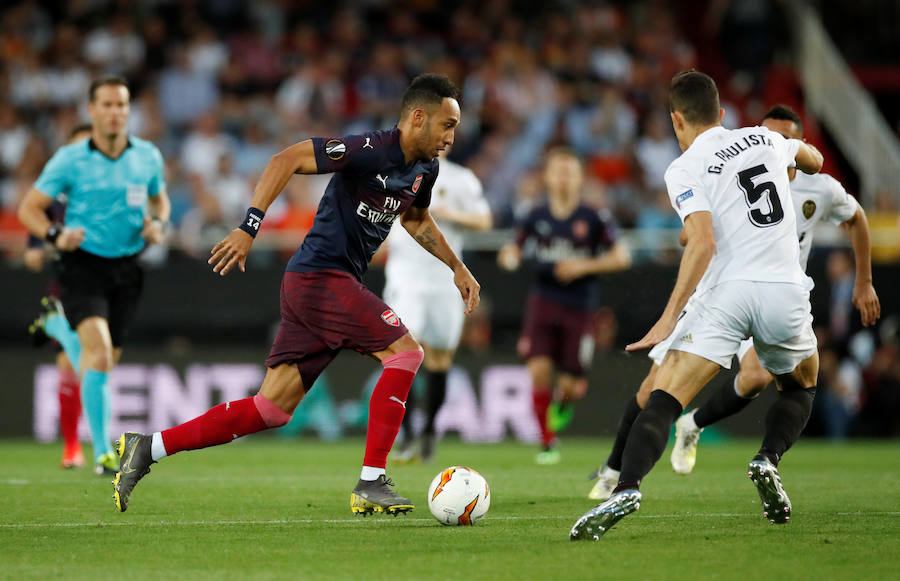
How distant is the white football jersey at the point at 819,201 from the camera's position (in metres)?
7.74

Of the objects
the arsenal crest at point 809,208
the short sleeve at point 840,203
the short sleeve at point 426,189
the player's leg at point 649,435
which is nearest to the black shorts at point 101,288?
the short sleeve at point 426,189

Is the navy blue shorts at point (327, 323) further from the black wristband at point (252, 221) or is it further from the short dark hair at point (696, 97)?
the short dark hair at point (696, 97)

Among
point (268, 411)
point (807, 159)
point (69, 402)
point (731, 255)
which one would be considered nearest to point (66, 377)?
point (69, 402)

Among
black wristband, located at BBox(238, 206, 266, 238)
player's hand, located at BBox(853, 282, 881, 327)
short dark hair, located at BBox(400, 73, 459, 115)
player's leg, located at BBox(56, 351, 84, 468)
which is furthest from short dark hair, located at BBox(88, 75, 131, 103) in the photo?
player's hand, located at BBox(853, 282, 881, 327)

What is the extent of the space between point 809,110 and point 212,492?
14.9m

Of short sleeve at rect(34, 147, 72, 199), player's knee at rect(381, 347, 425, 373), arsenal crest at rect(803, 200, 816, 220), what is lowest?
player's knee at rect(381, 347, 425, 373)

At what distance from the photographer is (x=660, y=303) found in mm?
9898

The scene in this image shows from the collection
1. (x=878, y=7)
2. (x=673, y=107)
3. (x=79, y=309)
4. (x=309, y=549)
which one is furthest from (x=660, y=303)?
(x=878, y=7)

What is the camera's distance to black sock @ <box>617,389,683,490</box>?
5785mm

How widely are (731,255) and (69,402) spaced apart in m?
6.20

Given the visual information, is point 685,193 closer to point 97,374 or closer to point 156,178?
point 97,374

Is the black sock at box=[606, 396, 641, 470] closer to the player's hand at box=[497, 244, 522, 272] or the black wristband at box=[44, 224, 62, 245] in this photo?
the player's hand at box=[497, 244, 522, 272]

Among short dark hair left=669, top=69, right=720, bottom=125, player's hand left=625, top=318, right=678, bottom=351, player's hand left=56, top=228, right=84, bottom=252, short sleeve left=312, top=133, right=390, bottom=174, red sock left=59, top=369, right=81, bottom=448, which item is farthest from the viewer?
red sock left=59, top=369, right=81, bottom=448

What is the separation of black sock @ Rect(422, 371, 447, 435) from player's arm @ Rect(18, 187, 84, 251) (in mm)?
3622
